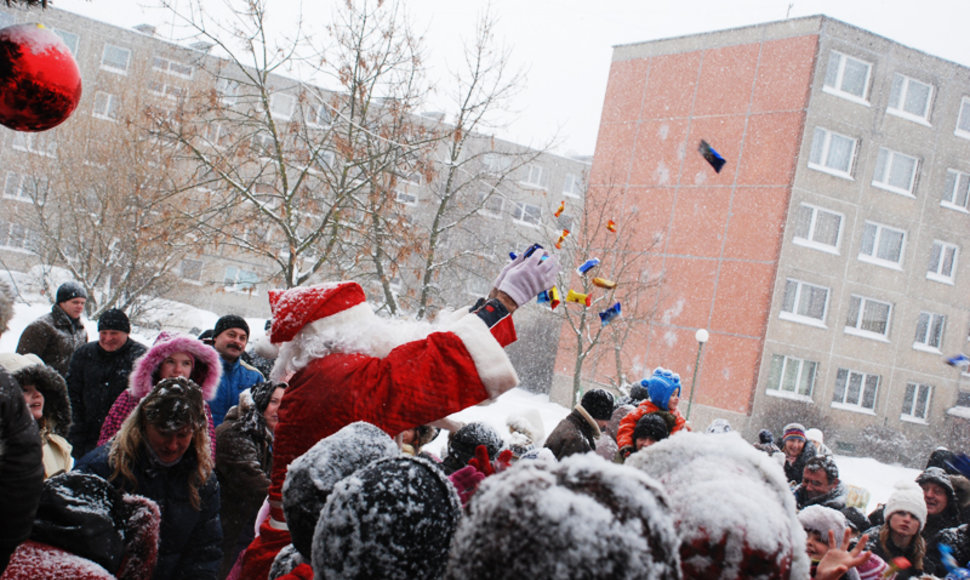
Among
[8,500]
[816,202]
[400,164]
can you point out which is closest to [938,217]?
[816,202]

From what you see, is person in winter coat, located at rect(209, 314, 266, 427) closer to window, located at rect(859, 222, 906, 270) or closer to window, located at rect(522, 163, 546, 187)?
window, located at rect(859, 222, 906, 270)

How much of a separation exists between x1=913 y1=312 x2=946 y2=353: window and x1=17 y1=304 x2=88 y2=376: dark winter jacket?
26390mm

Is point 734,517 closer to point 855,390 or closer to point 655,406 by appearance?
point 655,406

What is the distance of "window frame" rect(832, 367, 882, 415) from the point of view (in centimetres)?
2297

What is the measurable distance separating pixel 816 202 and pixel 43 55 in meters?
23.7

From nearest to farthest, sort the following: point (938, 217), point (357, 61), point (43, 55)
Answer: point (43, 55) < point (357, 61) < point (938, 217)

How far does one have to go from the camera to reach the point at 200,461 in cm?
314

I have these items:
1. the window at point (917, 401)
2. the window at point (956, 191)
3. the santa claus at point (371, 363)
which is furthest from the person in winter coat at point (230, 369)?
the window at point (956, 191)

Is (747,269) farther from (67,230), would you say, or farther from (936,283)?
(67,230)

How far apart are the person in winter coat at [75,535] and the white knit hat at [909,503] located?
4.40 meters

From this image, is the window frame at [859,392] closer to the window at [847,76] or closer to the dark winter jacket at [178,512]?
the window at [847,76]

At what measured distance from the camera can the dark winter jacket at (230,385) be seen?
16.2 feet

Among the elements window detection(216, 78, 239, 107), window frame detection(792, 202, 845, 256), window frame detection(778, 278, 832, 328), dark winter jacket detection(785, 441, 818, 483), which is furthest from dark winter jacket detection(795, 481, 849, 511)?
window frame detection(792, 202, 845, 256)

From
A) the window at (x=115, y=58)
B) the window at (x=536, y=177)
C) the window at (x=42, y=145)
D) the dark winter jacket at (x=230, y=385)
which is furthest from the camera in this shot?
the window at (x=536, y=177)
